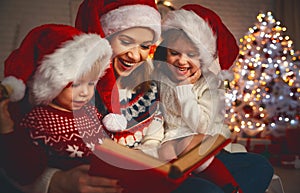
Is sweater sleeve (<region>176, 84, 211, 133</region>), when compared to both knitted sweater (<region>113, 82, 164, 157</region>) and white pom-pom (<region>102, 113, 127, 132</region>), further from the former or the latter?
white pom-pom (<region>102, 113, 127, 132</region>)

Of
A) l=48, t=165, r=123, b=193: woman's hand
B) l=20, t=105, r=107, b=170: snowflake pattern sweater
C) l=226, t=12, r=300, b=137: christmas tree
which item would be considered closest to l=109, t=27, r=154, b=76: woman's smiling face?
l=20, t=105, r=107, b=170: snowflake pattern sweater

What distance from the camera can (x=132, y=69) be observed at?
4.12 feet

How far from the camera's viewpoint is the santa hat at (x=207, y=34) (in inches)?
51.8

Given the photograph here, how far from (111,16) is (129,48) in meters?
0.13

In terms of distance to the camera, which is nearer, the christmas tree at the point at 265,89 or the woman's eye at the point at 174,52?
the woman's eye at the point at 174,52

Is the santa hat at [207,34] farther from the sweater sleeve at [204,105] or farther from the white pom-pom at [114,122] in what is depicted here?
the white pom-pom at [114,122]

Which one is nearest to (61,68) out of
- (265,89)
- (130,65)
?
(130,65)

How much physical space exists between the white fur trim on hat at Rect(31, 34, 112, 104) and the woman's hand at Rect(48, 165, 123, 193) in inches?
9.5

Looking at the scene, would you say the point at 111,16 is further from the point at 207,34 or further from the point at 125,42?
A: the point at 207,34

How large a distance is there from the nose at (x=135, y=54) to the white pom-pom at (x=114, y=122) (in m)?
0.22

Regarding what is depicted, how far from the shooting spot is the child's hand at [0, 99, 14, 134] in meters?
1.09

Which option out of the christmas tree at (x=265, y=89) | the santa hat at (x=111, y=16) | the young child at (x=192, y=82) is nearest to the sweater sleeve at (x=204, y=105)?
the young child at (x=192, y=82)

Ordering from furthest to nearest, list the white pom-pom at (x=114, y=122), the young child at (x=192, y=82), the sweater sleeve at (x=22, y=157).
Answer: the young child at (x=192, y=82)
the white pom-pom at (x=114, y=122)
the sweater sleeve at (x=22, y=157)

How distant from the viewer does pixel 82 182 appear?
3.57ft
